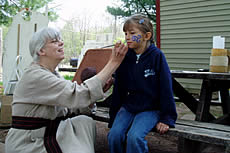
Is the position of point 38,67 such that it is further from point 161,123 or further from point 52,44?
point 161,123

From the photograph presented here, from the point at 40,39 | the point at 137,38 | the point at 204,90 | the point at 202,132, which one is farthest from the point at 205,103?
the point at 40,39

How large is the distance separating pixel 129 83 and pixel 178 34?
5.27 m

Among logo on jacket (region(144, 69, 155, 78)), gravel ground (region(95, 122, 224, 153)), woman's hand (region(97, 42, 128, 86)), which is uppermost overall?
woman's hand (region(97, 42, 128, 86))

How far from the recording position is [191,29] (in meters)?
6.66

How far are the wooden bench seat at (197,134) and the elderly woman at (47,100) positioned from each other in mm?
681

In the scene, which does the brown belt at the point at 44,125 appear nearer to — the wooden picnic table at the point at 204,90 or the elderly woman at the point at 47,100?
the elderly woman at the point at 47,100

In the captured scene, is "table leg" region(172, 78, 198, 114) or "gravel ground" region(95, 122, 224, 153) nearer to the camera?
"gravel ground" region(95, 122, 224, 153)

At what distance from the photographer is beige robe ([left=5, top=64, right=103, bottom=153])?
5.36ft

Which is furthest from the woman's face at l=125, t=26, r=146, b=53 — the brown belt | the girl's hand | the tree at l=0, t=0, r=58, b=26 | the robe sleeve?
the tree at l=0, t=0, r=58, b=26

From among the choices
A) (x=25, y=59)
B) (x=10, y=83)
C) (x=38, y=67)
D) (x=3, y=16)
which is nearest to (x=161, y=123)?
(x=38, y=67)

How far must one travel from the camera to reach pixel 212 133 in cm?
186

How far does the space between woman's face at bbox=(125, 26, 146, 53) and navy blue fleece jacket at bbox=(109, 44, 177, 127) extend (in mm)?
78

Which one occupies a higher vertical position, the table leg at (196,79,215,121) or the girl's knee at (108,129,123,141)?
the table leg at (196,79,215,121)

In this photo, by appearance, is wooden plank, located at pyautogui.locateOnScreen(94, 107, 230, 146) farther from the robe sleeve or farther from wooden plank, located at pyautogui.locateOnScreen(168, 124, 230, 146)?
the robe sleeve
